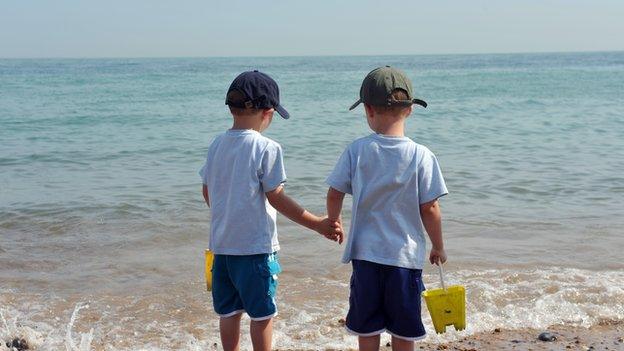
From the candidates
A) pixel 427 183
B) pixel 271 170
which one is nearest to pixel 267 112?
pixel 271 170

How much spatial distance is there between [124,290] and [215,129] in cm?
1228

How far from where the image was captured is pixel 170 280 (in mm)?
6172

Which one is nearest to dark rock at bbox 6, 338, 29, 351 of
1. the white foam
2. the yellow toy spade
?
the white foam

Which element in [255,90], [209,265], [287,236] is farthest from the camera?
[287,236]

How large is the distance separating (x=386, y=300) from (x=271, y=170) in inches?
30.7

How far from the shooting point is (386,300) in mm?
3539

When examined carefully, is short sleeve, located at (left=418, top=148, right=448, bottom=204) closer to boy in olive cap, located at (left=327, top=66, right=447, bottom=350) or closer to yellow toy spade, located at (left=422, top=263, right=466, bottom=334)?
boy in olive cap, located at (left=327, top=66, right=447, bottom=350)

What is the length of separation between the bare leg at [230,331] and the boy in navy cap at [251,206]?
11cm

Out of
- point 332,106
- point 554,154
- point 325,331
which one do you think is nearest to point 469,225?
point 325,331

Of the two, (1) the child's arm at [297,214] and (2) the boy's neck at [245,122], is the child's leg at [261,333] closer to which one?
(1) the child's arm at [297,214]

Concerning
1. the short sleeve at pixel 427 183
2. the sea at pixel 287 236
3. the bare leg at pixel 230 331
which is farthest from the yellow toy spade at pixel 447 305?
the sea at pixel 287 236

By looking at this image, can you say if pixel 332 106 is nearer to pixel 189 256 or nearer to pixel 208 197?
pixel 189 256

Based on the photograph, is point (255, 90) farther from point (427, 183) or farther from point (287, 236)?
point (287, 236)

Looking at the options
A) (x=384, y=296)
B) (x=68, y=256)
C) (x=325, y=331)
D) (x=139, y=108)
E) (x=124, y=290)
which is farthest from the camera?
(x=139, y=108)
